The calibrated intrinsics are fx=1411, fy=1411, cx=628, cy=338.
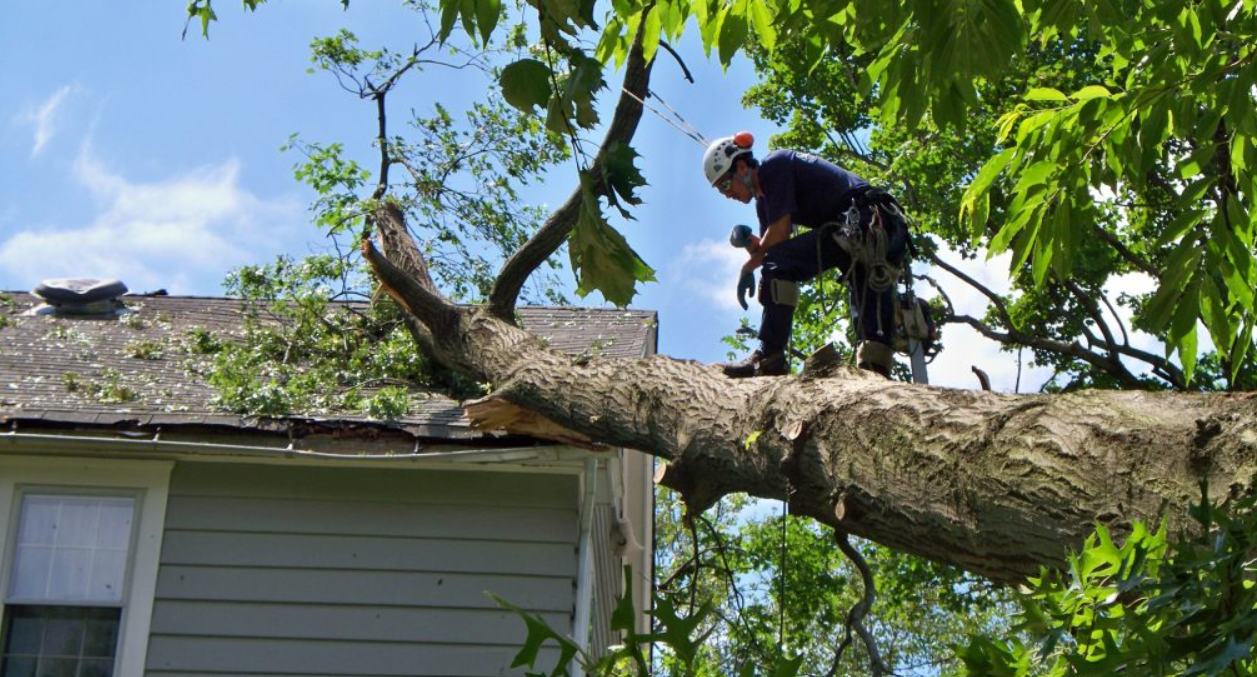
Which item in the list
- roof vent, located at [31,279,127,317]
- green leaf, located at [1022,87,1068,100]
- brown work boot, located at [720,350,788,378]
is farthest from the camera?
roof vent, located at [31,279,127,317]

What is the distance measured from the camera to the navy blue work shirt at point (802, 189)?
677cm

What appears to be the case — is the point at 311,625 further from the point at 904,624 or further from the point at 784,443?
the point at 904,624

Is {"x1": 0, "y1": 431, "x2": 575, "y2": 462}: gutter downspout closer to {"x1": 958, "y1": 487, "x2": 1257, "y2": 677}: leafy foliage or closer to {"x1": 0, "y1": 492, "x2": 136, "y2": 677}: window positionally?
{"x1": 0, "y1": 492, "x2": 136, "y2": 677}: window

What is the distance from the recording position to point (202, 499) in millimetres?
7105

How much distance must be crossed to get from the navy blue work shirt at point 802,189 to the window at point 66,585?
3531 millimetres

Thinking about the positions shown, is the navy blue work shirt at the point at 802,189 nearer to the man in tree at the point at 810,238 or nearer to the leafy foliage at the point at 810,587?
the man in tree at the point at 810,238

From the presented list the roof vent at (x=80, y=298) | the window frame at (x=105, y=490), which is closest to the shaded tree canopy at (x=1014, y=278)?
the window frame at (x=105, y=490)

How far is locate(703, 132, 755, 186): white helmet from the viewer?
22.7ft

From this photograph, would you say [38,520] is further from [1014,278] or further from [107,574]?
[1014,278]

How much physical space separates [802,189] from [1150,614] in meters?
4.88

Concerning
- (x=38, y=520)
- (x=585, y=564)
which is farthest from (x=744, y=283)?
(x=38, y=520)

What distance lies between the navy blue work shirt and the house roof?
5.36 feet

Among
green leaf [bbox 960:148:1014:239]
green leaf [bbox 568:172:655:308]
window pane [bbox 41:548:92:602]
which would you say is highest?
green leaf [bbox 960:148:1014:239]

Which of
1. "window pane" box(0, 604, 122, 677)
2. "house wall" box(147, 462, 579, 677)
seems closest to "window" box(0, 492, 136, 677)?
"window pane" box(0, 604, 122, 677)
